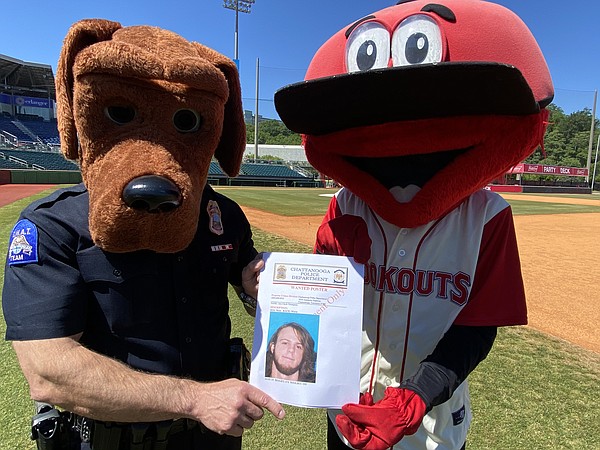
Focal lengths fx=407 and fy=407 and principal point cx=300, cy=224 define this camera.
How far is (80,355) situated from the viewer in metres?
1.13

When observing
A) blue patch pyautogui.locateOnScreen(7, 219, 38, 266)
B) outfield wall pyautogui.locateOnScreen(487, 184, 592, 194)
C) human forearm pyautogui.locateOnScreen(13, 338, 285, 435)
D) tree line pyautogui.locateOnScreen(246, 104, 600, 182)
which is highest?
tree line pyautogui.locateOnScreen(246, 104, 600, 182)

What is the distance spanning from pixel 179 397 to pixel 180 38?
1093 millimetres

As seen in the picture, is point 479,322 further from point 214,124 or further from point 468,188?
point 214,124

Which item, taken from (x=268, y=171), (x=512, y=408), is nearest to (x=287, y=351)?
(x=512, y=408)

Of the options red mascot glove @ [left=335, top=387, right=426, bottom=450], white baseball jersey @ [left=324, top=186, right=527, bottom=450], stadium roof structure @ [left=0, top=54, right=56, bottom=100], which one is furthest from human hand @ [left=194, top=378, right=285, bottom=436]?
stadium roof structure @ [left=0, top=54, right=56, bottom=100]

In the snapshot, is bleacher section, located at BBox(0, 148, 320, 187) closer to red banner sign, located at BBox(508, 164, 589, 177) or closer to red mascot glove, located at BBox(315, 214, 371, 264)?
red banner sign, located at BBox(508, 164, 589, 177)

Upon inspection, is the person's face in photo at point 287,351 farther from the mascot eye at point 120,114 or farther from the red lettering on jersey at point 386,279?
the mascot eye at point 120,114

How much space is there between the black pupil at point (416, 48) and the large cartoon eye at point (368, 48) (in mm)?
64

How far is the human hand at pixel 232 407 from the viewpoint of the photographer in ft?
3.64

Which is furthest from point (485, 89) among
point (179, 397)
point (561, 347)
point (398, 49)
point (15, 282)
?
point (561, 347)

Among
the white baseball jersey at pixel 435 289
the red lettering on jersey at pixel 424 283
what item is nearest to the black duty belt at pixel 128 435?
the white baseball jersey at pixel 435 289

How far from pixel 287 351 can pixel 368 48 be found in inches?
38.5

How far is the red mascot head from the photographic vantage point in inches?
47.8

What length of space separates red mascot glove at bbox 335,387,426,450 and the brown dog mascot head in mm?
715
